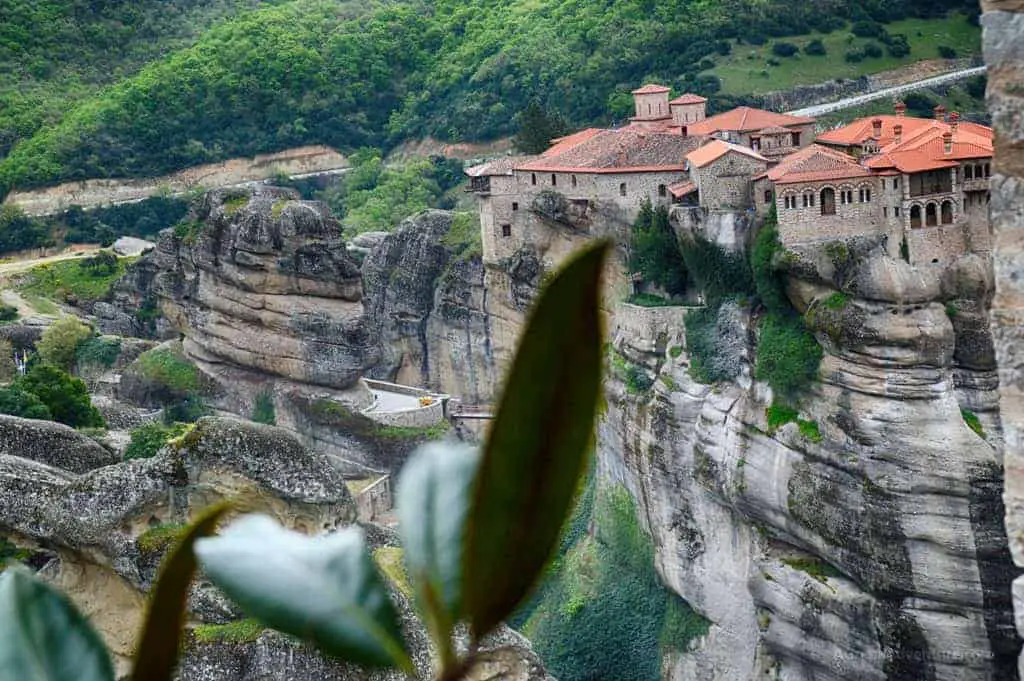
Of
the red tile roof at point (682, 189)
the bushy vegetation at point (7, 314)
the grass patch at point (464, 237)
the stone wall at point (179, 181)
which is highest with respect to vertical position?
the red tile roof at point (682, 189)

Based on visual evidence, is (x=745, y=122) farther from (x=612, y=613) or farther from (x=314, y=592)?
(x=314, y=592)

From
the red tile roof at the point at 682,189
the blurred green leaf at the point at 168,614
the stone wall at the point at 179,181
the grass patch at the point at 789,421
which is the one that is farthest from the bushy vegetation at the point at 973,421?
the stone wall at the point at 179,181

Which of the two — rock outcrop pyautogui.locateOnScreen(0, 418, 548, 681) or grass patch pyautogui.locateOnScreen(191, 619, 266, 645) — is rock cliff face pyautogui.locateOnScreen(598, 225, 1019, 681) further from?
grass patch pyautogui.locateOnScreen(191, 619, 266, 645)

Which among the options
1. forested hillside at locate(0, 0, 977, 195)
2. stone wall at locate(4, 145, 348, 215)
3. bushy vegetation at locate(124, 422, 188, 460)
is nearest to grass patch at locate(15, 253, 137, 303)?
stone wall at locate(4, 145, 348, 215)

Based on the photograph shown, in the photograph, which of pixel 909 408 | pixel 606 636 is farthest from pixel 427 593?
pixel 606 636

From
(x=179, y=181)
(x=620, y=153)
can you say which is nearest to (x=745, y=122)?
(x=620, y=153)

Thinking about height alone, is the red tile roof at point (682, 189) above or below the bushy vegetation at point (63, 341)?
above

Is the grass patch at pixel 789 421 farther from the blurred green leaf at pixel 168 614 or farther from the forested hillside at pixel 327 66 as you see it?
the forested hillside at pixel 327 66
